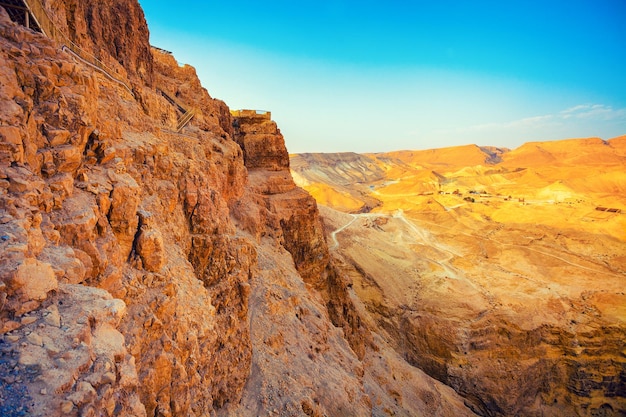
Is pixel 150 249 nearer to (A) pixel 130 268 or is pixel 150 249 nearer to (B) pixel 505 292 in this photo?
(A) pixel 130 268

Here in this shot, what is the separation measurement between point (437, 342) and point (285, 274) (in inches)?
858

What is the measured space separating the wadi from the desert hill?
23 cm

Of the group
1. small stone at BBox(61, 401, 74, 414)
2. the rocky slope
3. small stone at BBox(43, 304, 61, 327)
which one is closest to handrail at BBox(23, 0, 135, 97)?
the rocky slope

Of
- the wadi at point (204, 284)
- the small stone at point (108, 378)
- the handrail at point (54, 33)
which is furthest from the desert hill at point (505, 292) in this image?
the small stone at point (108, 378)

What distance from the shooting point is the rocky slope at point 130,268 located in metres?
4.51

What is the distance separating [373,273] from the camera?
4025cm

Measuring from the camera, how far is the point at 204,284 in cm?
1234

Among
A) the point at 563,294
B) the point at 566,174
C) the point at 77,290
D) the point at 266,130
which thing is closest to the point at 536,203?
the point at 566,174

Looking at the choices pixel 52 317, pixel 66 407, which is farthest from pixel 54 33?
pixel 66 407

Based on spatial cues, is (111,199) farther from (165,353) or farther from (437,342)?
(437,342)

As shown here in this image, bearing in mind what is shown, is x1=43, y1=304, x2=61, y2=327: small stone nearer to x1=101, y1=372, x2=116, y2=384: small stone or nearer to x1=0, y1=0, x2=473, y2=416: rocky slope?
x1=0, y1=0, x2=473, y2=416: rocky slope

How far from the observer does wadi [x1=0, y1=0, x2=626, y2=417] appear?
5035mm

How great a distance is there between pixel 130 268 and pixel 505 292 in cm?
4344

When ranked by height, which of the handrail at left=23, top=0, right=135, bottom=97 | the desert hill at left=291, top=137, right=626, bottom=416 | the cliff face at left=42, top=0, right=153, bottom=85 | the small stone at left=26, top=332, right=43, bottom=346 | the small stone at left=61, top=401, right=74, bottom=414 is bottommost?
the desert hill at left=291, top=137, right=626, bottom=416
